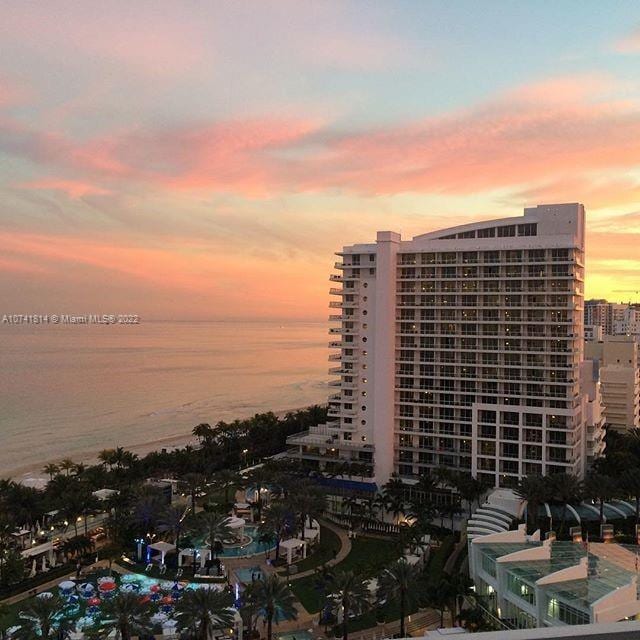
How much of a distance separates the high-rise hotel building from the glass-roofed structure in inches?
750

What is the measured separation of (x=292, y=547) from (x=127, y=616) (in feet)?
51.3

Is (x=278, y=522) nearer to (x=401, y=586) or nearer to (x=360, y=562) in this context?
(x=360, y=562)

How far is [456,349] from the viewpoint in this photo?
58125mm

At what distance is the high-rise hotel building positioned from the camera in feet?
178

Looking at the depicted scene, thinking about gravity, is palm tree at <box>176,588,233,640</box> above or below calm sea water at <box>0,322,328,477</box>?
above

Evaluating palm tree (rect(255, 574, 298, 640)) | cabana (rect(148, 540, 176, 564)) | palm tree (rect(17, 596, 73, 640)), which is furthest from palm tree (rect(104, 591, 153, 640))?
cabana (rect(148, 540, 176, 564))

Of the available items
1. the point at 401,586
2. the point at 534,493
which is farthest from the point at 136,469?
the point at 534,493

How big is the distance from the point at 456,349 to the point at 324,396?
314ft

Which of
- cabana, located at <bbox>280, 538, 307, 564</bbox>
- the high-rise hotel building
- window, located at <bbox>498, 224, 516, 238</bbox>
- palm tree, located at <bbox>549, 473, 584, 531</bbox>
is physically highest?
window, located at <bbox>498, 224, 516, 238</bbox>

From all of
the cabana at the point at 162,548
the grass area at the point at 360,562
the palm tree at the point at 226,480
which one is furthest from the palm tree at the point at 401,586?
the palm tree at the point at 226,480

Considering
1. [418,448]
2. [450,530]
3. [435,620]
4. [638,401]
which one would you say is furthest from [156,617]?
[638,401]

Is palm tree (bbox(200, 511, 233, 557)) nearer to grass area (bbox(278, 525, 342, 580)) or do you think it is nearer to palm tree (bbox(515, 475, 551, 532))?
grass area (bbox(278, 525, 342, 580))

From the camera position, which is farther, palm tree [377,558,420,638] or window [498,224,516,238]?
window [498,224,516,238]

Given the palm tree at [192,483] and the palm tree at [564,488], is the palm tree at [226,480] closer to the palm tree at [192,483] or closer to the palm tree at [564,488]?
the palm tree at [192,483]
